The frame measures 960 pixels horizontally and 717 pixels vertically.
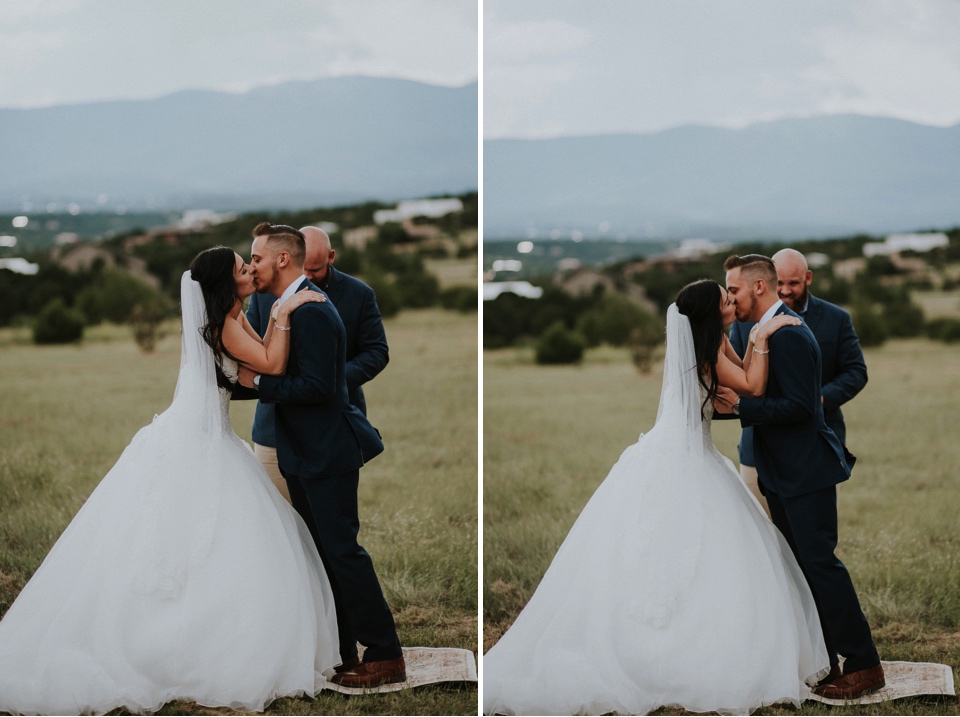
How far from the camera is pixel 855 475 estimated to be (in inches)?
387

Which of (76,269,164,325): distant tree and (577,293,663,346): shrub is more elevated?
(76,269,164,325): distant tree

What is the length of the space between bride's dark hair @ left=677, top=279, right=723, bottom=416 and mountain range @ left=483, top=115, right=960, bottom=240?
38.8 feet

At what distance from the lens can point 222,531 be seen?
3.97 metres

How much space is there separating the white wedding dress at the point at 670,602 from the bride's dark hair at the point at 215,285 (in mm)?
1738

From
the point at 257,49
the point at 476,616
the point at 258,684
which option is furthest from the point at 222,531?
the point at 257,49

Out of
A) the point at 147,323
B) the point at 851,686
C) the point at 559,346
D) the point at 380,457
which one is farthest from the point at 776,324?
the point at 559,346

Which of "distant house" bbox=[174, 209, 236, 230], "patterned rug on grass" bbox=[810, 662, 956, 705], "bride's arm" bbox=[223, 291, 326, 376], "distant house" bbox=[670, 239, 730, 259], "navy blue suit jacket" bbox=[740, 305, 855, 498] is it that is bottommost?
"patterned rug on grass" bbox=[810, 662, 956, 705]

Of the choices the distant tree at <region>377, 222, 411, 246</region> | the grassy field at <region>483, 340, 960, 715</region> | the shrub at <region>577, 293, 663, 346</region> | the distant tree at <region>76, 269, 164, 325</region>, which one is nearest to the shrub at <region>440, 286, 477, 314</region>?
the distant tree at <region>377, 222, 411, 246</region>

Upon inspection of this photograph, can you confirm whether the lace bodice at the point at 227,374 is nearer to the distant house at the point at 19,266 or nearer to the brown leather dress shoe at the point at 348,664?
the brown leather dress shoe at the point at 348,664

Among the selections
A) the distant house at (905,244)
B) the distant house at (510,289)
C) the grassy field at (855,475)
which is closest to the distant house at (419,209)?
the distant house at (510,289)

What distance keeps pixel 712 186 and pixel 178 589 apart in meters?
16.9

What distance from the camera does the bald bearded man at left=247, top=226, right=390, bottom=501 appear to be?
182 inches

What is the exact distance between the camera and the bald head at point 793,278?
4.68m

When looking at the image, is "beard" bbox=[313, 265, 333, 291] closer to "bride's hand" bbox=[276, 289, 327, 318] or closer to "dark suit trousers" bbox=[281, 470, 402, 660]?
"bride's hand" bbox=[276, 289, 327, 318]
